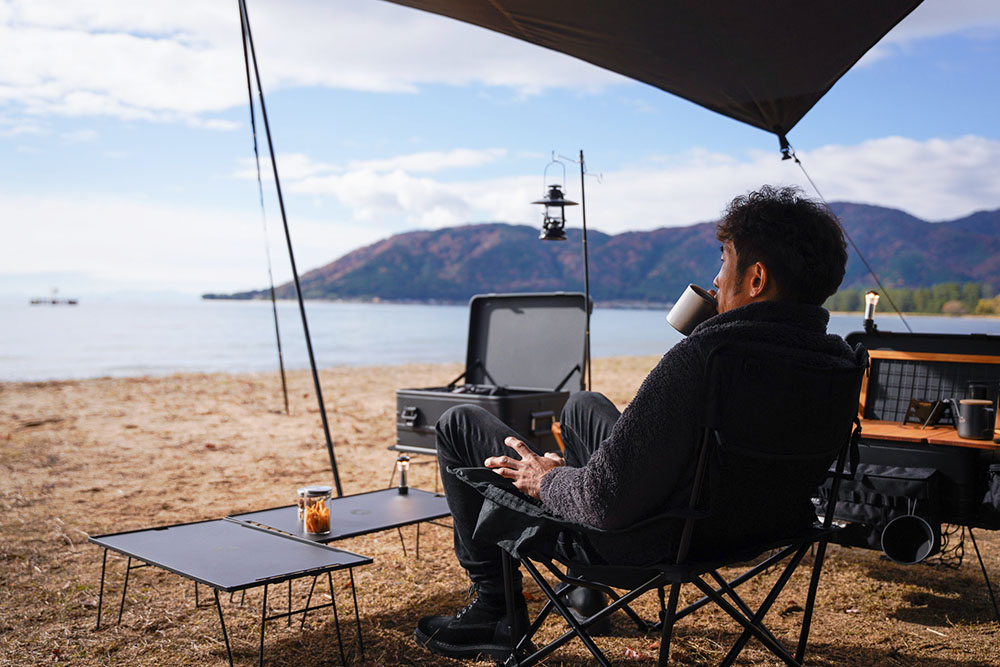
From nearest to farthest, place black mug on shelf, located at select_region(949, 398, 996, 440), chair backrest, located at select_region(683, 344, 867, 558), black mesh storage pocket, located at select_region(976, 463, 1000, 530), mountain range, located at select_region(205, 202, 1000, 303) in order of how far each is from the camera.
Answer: chair backrest, located at select_region(683, 344, 867, 558)
black mesh storage pocket, located at select_region(976, 463, 1000, 530)
black mug on shelf, located at select_region(949, 398, 996, 440)
mountain range, located at select_region(205, 202, 1000, 303)

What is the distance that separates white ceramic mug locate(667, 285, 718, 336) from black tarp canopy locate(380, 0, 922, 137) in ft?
3.92

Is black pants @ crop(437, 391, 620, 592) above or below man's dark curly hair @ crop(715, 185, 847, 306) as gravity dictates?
below

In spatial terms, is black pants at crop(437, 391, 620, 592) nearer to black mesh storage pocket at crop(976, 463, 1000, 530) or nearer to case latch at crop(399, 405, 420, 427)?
black mesh storage pocket at crop(976, 463, 1000, 530)

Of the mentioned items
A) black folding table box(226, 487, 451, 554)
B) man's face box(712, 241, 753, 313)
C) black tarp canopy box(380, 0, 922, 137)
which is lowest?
black folding table box(226, 487, 451, 554)

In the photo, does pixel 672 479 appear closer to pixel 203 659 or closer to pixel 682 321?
pixel 682 321

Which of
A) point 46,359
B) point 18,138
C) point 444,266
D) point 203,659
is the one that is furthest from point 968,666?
point 18,138

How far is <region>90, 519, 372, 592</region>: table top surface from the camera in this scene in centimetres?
188

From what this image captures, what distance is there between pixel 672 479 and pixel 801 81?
7.51 feet

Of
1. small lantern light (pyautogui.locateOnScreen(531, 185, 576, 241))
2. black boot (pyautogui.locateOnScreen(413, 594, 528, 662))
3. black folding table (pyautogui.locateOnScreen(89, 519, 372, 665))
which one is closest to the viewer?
black folding table (pyautogui.locateOnScreen(89, 519, 372, 665))

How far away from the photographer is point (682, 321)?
1.99 m

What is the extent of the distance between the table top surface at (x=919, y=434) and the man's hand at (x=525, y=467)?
1.31 metres

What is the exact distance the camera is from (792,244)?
1.51 m

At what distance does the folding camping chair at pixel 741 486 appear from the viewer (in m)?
1.40

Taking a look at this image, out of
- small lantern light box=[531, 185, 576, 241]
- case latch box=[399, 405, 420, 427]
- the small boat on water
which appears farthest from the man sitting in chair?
the small boat on water
